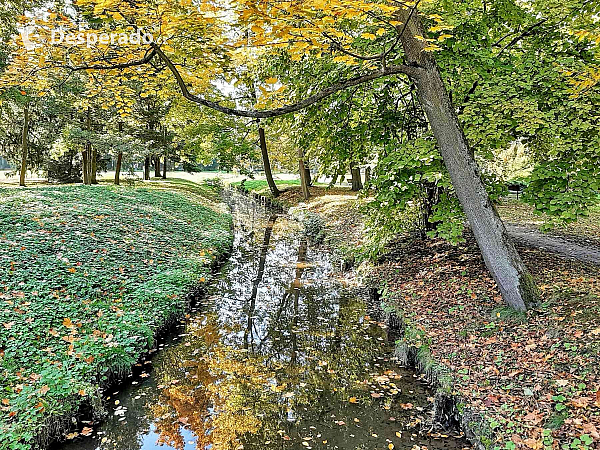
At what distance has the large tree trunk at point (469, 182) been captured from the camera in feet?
17.3

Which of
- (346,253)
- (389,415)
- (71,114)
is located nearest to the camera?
(389,415)

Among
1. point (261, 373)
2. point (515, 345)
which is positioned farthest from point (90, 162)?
point (515, 345)

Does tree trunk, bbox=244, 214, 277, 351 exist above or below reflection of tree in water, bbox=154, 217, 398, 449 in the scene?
above

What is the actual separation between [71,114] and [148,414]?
16558mm

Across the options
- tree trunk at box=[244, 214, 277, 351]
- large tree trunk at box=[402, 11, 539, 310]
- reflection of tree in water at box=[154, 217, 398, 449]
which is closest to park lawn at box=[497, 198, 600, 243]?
large tree trunk at box=[402, 11, 539, 310]

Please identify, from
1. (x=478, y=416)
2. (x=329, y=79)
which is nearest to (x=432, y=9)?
(x=329, y=79)

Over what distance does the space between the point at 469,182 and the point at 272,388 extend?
3.64 metres

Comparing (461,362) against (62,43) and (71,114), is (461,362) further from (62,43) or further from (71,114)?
(71,114)

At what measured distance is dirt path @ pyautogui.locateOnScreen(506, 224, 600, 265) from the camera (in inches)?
305

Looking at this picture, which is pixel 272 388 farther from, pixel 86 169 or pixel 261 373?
pixel 86 169

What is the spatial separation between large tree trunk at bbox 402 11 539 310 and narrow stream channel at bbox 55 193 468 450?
6.04 ft

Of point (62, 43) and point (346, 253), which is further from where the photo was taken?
point (346, 253)

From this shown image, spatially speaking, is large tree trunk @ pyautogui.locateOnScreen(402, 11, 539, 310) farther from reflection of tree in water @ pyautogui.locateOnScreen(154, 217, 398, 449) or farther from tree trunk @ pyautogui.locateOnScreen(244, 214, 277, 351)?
tree trunk @ pyautogui.locateOnScreen(244, 214, 277, 351)

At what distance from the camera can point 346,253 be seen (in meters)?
10.9
